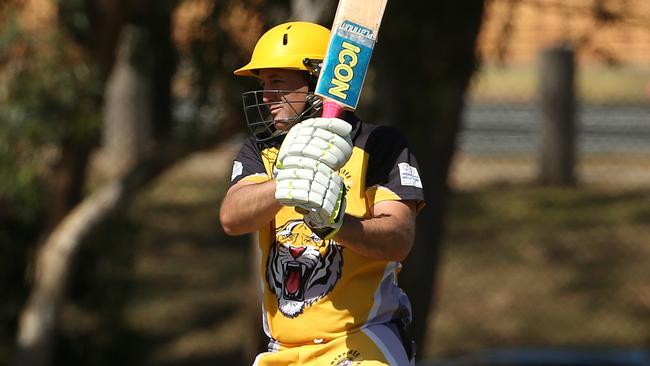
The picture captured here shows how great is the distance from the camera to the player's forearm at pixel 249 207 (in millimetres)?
4633

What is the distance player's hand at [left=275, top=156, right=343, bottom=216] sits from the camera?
431 centimetres

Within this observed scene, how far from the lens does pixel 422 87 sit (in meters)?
10.1

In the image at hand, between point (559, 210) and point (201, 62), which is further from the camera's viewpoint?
point (559, 210)

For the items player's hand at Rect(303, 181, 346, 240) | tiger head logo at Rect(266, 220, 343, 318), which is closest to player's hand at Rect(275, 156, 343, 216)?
player's hand at Rect(303, 181, 346, 240)

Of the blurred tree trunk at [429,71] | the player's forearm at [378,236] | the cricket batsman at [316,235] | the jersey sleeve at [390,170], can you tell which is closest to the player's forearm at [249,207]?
the cricket batsman at [316,235]

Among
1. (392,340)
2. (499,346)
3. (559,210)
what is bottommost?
(499,346)

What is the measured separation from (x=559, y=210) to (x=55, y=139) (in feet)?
24.5

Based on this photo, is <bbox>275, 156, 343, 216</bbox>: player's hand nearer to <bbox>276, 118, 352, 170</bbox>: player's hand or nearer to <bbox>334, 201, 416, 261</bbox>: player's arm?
<bbox>276, 118, 352, 170</bbox>: player's hand

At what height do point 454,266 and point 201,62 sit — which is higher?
point 201,62

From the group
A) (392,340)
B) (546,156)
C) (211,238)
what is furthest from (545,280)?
(392,340)

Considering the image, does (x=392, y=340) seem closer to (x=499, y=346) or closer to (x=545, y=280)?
(x=499, y=346)

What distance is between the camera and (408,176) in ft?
16.1

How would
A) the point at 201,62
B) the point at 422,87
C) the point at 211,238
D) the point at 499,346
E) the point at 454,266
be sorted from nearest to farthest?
1. the point at 422,87
2. the point at 201,62
3. the point at 499,346
4. the point at 454,266
5. the point at 211,238

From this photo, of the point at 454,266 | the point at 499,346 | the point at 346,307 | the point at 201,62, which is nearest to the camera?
the point at 346,307
